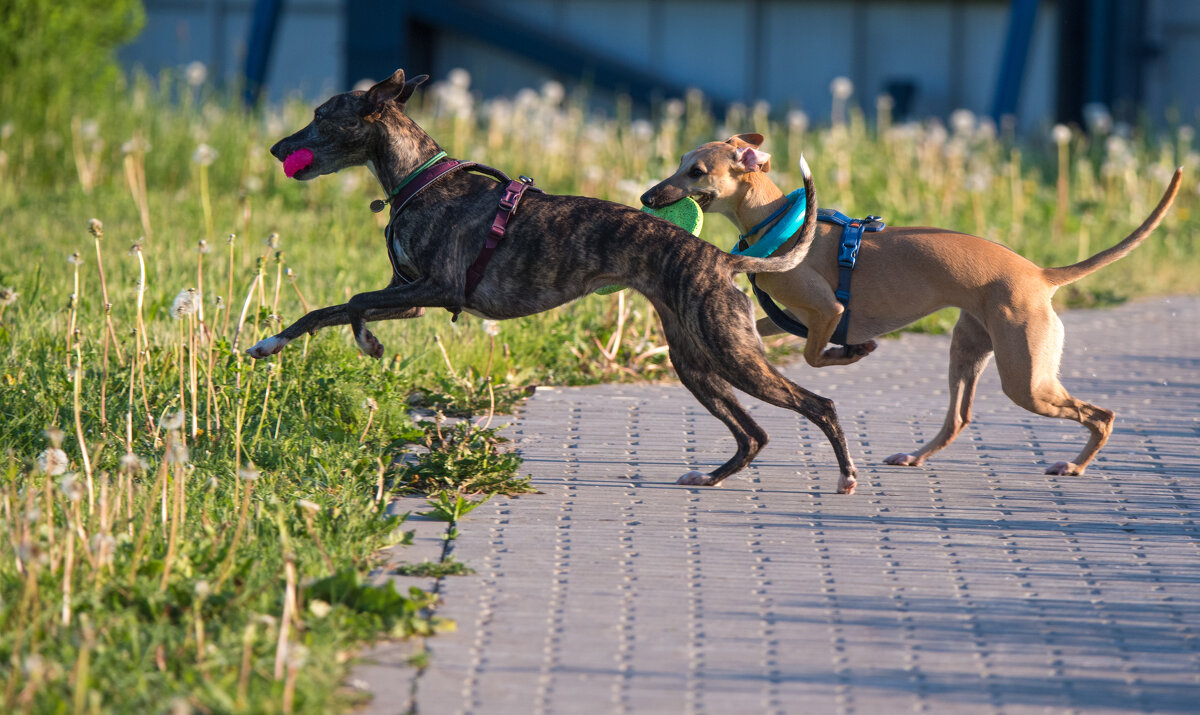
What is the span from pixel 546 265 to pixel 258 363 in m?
1.50

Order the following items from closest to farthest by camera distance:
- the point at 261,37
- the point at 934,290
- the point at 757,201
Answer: the point at 934,290 < the point at 757,201 < the point at 261,37

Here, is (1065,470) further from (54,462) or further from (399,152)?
(54,462)

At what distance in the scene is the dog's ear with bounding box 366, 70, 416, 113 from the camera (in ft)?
16.0

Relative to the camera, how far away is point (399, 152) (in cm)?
493

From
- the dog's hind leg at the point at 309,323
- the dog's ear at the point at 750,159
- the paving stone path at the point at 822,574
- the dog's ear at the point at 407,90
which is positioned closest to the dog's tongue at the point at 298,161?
the dog's ear at the point at 407,90

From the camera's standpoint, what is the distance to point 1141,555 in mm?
4207

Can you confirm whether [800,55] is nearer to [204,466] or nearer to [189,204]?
[189,204]

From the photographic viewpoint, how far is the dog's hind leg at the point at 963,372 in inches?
209

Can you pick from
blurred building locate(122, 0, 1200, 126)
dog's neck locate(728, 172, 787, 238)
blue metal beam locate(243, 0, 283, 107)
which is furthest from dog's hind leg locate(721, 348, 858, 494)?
blurred building locate(122, 0, 1200, 126)

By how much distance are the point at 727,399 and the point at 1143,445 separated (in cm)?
188

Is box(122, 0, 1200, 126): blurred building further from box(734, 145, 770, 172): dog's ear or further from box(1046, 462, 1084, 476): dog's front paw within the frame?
box(1046, 462, 1084, 476): dog's front paw

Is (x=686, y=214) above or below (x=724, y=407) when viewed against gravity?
above

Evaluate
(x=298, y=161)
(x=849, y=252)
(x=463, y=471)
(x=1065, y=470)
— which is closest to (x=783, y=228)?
(x=849, y=252)

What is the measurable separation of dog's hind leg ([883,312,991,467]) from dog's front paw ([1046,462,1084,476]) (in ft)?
1.22
